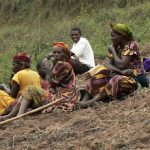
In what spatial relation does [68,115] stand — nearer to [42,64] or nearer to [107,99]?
[107,99]

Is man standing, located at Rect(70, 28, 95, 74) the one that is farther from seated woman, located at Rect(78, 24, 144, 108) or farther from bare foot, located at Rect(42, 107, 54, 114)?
bare foot, located at Rect(42, 107, 54, 114)

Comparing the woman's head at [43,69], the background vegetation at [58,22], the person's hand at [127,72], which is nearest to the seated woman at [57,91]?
the person's hand at [127,72]

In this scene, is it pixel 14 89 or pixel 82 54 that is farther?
pixel 82 54

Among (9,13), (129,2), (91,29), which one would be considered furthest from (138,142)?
(9,13)

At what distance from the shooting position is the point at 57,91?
690 cm

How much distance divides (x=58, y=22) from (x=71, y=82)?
14.4m

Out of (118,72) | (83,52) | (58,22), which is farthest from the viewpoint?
(58,22)

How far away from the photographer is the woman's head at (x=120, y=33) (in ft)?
22.6

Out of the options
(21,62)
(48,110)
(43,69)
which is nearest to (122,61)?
(48,110)

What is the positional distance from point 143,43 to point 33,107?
20.6 feet

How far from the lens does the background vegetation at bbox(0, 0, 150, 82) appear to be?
45.0 feet

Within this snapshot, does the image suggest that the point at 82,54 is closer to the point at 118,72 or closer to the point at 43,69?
the point at 43,69

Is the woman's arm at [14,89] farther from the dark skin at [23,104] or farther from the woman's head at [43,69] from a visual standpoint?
the woman's head at [43,69]

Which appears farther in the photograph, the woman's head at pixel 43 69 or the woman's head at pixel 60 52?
the woman's head at pixel 43 69
